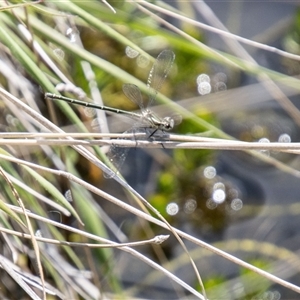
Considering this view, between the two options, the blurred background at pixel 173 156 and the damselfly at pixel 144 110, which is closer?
the damselfly at pixel 144 110

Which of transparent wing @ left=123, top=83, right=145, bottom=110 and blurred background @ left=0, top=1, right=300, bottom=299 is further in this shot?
blurred background @ left=0, top=1, right=300, bottom=299

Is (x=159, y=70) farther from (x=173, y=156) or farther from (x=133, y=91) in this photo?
(x=173, y=156)

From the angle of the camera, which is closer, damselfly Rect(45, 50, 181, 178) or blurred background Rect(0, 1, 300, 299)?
damselfly Rect(45, 50, 181, 178)

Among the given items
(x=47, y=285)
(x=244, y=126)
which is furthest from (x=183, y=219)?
(x=47, y=285)

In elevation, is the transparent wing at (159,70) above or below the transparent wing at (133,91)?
above

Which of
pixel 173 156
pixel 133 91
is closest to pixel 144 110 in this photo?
pixel 133 91

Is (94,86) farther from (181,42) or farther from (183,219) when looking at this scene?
(183,219)

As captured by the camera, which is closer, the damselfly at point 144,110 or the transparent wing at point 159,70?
the damselfly at point 144,110

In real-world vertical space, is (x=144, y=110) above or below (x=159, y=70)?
below

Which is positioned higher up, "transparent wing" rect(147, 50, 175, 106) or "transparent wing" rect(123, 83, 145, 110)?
"transparent wing" rect(147, 50, 175, 106)
